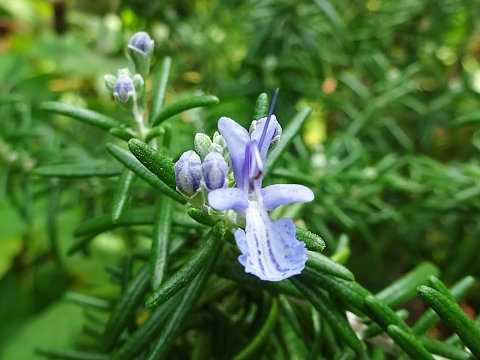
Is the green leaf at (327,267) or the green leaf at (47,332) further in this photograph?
the green leaf at (47,332)

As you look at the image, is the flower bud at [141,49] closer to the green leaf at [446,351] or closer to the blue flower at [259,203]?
the blue flower at [259,203]

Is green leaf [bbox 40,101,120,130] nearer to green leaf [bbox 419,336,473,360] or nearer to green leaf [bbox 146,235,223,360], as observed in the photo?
green leaf [bbox 146,235,223,360]

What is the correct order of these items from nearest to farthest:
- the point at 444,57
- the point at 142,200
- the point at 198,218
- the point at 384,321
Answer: the point at 198,218 → the point at 384,321 → the point at 142,200 → the point at 444,57

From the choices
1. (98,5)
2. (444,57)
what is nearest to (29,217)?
(444,57)

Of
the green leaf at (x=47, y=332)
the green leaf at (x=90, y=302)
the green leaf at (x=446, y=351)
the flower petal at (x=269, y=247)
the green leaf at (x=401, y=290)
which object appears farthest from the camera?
the green leaf at (x=47, y=332)

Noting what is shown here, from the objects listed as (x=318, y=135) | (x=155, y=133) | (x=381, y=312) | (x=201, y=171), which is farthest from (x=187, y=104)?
(x=318, y=135)

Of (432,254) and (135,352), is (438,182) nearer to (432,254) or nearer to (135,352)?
(432,254)

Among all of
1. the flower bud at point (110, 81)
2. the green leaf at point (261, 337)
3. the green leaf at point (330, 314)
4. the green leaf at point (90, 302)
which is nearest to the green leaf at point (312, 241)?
the green leaf at point (330, 314)

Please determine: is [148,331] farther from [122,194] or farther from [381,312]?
[381,312]
